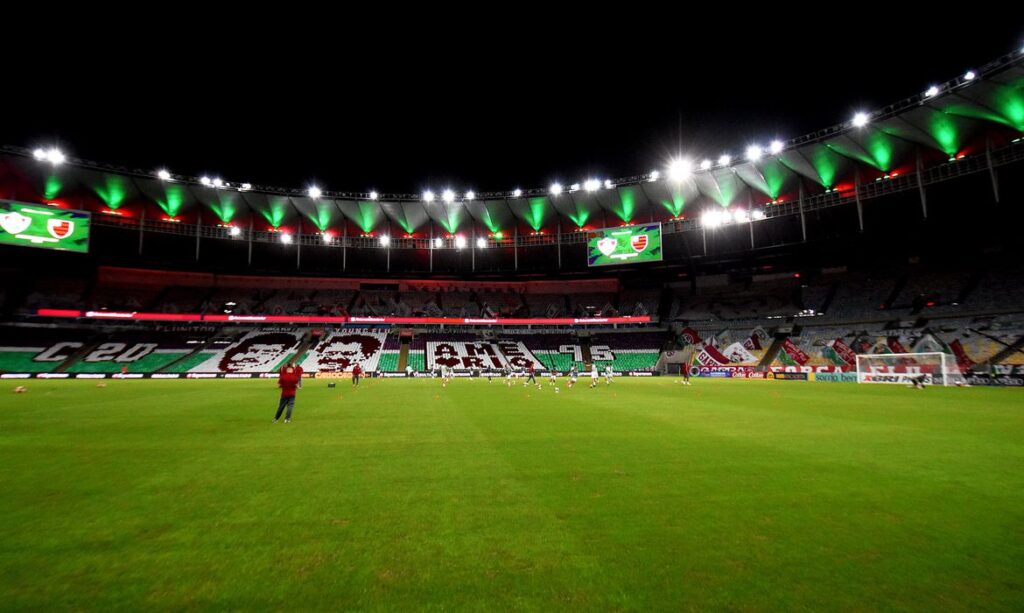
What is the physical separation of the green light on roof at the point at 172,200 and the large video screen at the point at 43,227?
22.0 feet

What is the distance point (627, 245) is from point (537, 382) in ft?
59.3

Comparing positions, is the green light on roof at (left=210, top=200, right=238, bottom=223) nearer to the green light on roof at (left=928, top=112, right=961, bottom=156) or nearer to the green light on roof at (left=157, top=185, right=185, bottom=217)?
the green light on roof at (left=157, top=185, right=185, bottom=217)

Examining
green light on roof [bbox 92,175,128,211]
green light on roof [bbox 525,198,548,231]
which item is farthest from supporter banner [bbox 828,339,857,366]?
green light on roof [bbox 92,175,128,211]

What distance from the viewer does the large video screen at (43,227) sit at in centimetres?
3628

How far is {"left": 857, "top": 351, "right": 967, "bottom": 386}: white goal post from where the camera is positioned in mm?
29219

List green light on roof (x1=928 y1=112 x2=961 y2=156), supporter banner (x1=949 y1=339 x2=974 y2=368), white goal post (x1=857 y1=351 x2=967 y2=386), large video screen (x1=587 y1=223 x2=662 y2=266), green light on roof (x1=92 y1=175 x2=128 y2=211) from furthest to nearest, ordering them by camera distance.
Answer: green light on roof (x1=92 y1=175 x2=128 y2=211) < large video screen (x1=587 y1=223 x2=662 y2=266) < supporter banner (x1=949 y1=339 x2=974 y2=368) < green light on roof (x1=928 y1=112 x2=961 y2=156) < white goal post (x1=857 y1=351 x2=967 y2=386)

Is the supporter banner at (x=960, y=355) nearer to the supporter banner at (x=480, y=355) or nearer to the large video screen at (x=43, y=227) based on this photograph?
the supporter banner at (x=480, y=355)

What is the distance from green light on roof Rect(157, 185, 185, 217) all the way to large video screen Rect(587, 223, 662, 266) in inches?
1686

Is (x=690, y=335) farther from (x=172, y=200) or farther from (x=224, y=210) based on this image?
(x=172, y=200)

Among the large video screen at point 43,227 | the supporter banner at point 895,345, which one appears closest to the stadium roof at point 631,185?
the large video screen at point 43,227

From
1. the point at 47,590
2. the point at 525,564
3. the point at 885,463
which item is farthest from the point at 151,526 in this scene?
the point at 885,463

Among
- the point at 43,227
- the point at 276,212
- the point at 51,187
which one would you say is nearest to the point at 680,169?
A: the point at 276,212

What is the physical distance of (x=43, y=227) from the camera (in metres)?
37.3

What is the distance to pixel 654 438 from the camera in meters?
9.50
